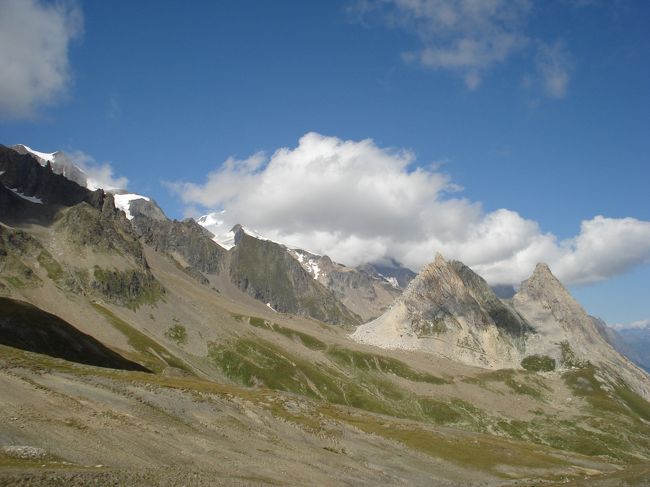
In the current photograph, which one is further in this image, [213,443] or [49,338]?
A: [49,338]

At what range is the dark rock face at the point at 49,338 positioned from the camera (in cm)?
14975

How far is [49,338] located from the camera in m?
157

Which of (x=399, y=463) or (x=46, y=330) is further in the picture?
(x=46, y=330)

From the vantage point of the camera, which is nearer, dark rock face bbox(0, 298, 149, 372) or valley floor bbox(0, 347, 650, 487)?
valley floor bbox(0, 347, 650, 487)

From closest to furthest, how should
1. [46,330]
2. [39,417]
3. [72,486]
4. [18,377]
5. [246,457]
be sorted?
1. [72,486]
2. [39,417]
3. [246,457]
4. [18,377]
5. [46,330]

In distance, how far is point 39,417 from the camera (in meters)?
54.8

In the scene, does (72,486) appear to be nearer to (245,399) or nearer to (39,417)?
(39,417)

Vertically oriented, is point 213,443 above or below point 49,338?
below

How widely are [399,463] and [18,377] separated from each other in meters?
55.7

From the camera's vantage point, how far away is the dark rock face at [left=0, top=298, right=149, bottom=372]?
14975cm

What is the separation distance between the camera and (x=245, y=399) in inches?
3765

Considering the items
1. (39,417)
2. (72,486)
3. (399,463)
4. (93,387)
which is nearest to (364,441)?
(399,463)

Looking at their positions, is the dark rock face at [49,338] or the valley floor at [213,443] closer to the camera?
the valley floor at [213,443]

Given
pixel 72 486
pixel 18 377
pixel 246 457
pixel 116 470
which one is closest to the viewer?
pixel 72 486
